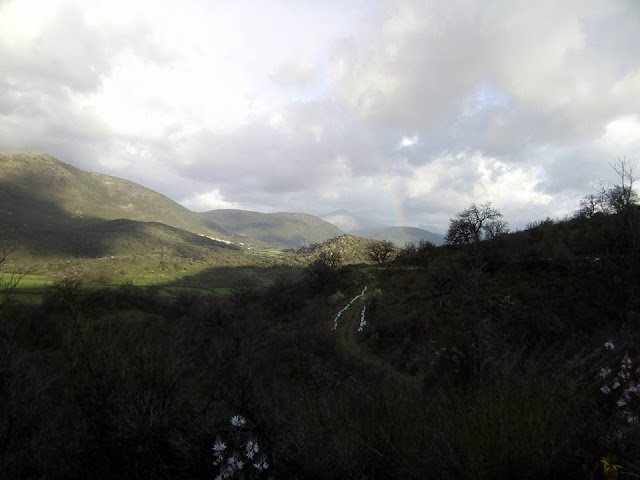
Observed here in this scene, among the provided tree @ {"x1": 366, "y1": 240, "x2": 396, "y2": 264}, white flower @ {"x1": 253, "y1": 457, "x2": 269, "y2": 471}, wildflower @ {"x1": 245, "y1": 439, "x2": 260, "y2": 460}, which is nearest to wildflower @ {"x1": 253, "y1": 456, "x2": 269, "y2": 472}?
white flower @ {"x1": 253, "y1": 457, "x2": 269, "y2": 471}

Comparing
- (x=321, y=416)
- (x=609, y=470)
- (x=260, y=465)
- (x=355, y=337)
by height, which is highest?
(x=609, y=470)

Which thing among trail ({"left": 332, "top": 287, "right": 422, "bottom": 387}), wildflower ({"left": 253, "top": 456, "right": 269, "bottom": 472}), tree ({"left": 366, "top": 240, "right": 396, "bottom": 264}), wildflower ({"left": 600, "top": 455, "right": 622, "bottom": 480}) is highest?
tree ({"left": 366, "top": 240, "right": 396, "bottom": 264})

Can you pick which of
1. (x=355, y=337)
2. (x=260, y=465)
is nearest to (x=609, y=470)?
(x=260, y=465)

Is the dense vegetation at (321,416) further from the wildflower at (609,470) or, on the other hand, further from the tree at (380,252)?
the tree at (380,252)

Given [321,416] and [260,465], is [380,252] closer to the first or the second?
[321,416]

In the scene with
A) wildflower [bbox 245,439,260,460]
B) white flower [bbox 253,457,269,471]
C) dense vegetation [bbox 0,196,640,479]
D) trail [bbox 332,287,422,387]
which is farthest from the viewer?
trail [bbox 332,287,422,387]

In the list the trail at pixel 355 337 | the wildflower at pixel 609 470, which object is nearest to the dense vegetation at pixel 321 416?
the wildflower at pixel 609 470

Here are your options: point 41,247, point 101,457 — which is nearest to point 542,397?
point 101,457

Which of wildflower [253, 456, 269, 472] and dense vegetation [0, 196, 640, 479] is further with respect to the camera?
wildflower [253, 456, 269, 472]

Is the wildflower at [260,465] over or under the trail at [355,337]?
over

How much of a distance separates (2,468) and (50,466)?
1.78 feet

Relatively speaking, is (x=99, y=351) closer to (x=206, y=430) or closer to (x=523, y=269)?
(x=206, y=430)

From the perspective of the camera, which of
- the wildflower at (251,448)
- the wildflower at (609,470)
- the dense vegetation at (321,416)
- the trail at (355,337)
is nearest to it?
the wildflower at (609,470)

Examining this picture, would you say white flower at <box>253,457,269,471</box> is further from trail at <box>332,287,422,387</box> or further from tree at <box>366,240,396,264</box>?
tree at <box>366,240,396,264</box>
